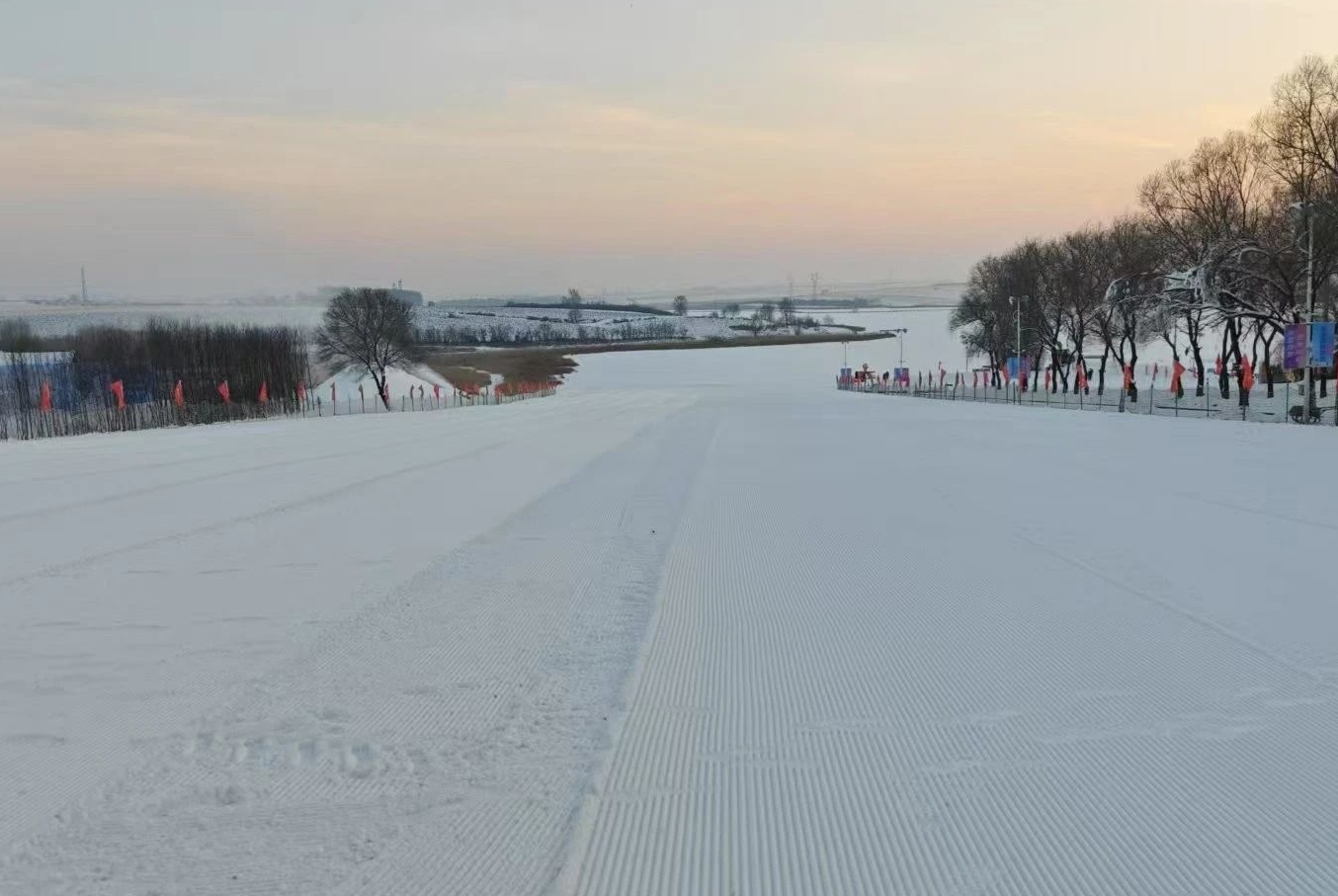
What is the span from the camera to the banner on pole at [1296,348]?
112 feet

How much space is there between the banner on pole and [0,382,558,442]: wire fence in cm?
4421

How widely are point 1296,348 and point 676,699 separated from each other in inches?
1434

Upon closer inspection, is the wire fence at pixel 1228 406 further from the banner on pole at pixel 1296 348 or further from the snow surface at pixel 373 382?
the snow surface at pixel 373 382

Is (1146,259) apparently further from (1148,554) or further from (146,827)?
(146,827)

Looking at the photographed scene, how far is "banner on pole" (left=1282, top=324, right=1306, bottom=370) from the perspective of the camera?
34281mm

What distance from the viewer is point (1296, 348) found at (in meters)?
Result: 34.8

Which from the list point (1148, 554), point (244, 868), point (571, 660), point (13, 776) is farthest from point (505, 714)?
point (1148, 554)

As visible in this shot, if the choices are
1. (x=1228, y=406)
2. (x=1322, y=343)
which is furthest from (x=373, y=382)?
(x=1322, y=343)

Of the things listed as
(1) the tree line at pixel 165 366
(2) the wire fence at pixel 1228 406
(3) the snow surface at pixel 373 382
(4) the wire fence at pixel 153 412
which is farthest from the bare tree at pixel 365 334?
(2) the wire fence at pixel 1228 406

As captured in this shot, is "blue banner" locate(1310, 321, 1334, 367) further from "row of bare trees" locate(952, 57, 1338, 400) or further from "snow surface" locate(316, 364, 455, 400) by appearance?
"snow surface" locate(316, 364, 455, 400)

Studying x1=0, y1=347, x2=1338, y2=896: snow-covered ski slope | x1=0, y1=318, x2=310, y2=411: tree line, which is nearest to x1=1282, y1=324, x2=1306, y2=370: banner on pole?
x1=0, y1=347, x2=1338, y2=896: snow-covered ski slope

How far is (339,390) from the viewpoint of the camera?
81.1 m

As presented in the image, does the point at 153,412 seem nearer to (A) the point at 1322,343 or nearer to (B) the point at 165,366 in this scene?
(B) the point at 165,366

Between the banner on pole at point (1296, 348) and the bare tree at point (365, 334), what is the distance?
62.9 meters
